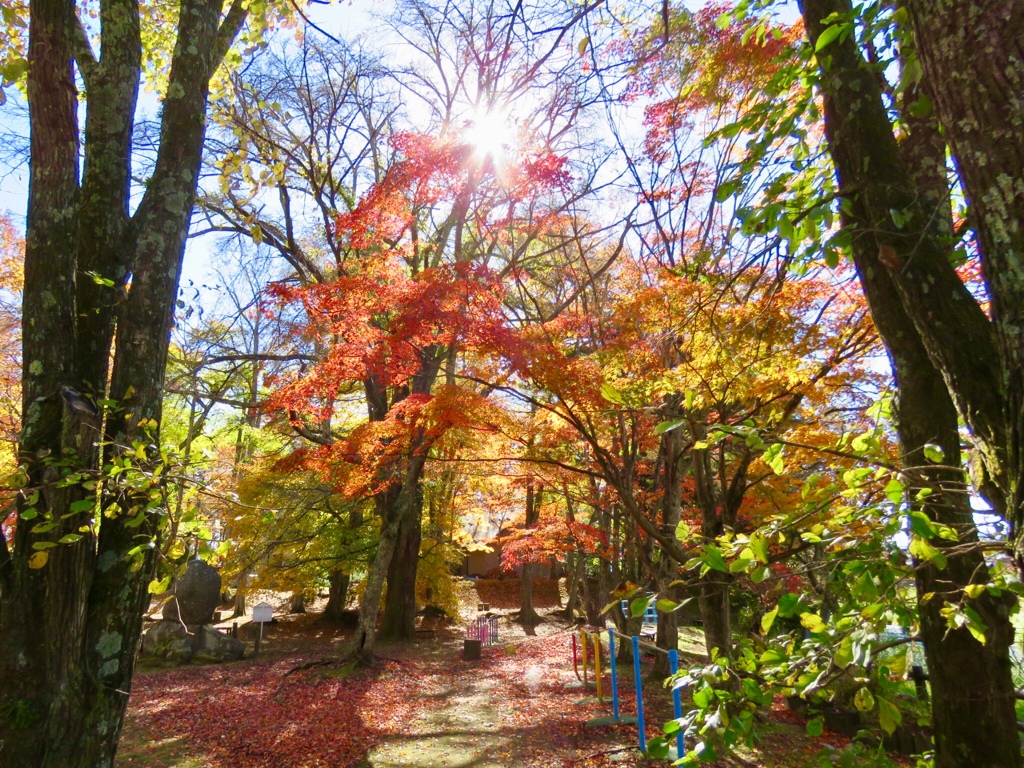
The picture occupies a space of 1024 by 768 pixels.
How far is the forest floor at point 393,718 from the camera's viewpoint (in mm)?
5891

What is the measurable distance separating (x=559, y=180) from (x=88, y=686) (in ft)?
23.5

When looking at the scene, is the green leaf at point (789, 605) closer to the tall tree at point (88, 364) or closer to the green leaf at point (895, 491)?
the green leaf at point (895, 491)

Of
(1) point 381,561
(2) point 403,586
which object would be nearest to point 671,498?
(1) point 381,561

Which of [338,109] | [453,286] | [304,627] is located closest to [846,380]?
[453,286]

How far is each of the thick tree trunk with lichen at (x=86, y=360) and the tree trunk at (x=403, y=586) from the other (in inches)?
414

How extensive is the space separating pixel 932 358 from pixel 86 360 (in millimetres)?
2941

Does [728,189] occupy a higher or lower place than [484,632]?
higher

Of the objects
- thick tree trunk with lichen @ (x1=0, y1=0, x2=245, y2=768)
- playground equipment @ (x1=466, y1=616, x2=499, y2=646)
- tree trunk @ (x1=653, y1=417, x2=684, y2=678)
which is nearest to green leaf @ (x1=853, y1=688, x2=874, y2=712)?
thick tree trunk with lichen @ (x1=0, y1=0, x2=245, y2=768)

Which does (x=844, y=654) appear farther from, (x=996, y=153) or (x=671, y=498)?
(x=671, y=498)

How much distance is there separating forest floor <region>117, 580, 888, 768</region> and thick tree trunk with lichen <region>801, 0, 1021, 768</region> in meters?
2.56

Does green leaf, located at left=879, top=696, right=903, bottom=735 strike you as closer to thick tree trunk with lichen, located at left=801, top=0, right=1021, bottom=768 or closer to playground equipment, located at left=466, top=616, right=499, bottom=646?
thick tree trunk with lichen, located at left=801, top=0, right=1021, bottom=768

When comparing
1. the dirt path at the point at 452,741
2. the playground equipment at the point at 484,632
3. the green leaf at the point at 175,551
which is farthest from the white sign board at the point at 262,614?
the green leaf at the point at 175,551

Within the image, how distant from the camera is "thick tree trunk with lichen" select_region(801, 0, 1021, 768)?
4.35 feet

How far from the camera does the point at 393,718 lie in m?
7.30
